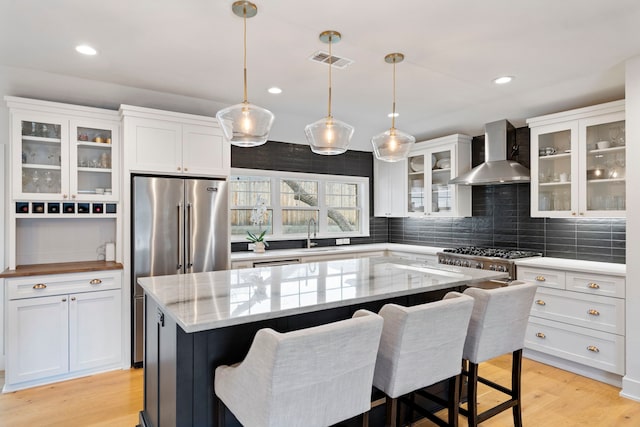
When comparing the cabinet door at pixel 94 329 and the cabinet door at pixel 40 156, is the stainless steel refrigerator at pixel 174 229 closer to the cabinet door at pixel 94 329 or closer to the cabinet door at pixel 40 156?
the cabinet door at pixel 94 329

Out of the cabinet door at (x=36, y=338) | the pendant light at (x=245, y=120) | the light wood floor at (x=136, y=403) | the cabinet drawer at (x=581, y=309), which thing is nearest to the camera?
the pendant light at (x=245, y=120)

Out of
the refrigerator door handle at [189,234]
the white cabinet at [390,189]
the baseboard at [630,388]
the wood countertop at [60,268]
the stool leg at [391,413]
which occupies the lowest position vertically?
the baseboard at [630,388]

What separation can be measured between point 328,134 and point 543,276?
2.56 meters

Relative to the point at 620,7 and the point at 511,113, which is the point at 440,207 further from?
the point at 620,7

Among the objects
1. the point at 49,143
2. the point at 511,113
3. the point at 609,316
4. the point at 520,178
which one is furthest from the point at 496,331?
the point at 49,143

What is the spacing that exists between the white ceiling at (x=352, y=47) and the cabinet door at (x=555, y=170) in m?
0.29

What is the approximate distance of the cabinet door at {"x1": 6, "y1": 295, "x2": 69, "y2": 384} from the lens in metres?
2.97

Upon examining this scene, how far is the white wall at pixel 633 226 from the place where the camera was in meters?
2.79

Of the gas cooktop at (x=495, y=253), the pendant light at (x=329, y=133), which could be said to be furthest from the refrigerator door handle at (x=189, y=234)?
the gas cooktop at (x=495, y=253)

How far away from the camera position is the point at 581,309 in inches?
129

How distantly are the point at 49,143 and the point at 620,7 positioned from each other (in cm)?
433

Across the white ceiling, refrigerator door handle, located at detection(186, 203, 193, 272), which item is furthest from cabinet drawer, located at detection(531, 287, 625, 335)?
refrigerator door handle, located at detection(186, 203, 193, 272)

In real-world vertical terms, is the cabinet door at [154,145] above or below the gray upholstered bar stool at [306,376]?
above

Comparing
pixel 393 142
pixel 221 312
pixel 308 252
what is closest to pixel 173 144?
pixel 308 252
